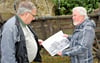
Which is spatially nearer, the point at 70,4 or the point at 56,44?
the point at 56,44

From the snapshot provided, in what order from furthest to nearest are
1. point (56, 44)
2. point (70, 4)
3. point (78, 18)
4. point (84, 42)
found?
1. point (70, 4)
2. point (56, 44)
3. point (78, 18)
4. point (84, 42)

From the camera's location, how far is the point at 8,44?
4.30m

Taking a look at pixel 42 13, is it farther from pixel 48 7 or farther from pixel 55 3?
pixel 55 3

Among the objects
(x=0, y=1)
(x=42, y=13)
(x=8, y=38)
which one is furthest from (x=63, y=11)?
(x=8, y=38)

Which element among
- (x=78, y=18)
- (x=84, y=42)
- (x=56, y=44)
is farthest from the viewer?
(x=56, y=44)

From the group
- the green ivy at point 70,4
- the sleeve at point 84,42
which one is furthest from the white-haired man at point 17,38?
the green ivy at point 70,4

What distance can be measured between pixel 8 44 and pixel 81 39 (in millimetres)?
1181

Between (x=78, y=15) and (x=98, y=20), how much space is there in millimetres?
3564

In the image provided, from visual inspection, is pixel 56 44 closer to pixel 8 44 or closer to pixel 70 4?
pixel 8 44

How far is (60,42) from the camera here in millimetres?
5277

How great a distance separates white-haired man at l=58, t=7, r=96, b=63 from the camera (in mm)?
4918

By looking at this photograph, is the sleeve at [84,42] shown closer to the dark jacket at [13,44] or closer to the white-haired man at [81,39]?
the white-haired man at [81,39]

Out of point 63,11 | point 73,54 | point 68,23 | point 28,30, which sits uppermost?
point 28,30

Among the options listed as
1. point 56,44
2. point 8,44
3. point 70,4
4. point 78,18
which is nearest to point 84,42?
point 78,18
